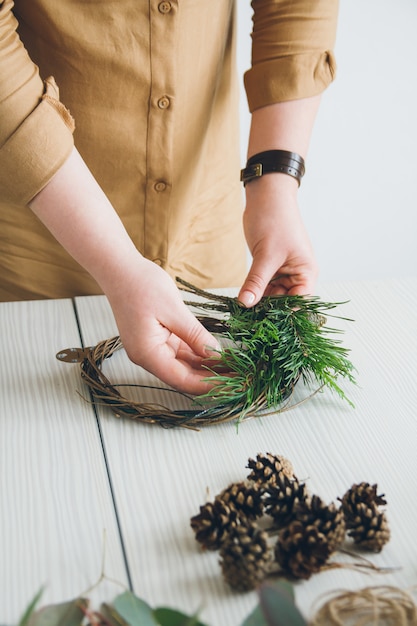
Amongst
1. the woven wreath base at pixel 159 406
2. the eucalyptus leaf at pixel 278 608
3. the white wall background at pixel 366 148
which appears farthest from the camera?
the white wall background at pixel 366 148

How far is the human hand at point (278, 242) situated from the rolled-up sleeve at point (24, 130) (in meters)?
0.29

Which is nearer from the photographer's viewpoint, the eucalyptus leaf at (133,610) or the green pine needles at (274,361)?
the eucalyptus leaf at (133,610)

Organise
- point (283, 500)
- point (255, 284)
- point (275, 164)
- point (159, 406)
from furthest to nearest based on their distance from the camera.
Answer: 1. point (275, 164)
2. point (255, 284)
3. point (159, 406)
4. point (283, 500)

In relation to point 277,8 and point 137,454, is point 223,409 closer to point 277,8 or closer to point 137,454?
point 137,454

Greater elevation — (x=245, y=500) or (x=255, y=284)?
A: (x=255, y=284)

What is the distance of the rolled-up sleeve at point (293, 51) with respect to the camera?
3.35 feet

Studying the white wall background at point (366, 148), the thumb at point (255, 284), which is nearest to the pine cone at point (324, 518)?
the thumb at point (255, 284)

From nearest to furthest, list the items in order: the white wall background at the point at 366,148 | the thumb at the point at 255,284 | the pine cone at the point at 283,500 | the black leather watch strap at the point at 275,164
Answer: the pine cone at the point at 283,500, the thumb at the point at 255,284, the black leather watch strap at the point at 275,164, the white wall background at the point at 366,148

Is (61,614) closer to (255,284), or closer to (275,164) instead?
(255,284)

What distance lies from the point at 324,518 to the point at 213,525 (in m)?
0.09

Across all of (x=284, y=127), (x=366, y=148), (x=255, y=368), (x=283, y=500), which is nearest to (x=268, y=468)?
(x=283, y=500)

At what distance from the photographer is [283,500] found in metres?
0.61

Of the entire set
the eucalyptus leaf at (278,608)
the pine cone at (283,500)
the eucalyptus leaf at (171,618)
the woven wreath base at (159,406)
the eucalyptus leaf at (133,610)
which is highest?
the woven wreath base at (159,406)

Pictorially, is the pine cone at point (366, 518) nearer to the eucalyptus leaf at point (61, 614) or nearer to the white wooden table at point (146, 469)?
the white wooden table at point (146, 469)
